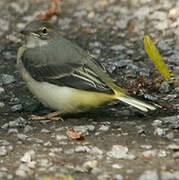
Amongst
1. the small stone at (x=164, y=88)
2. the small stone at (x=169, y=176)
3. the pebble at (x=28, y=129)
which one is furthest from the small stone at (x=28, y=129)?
the small stone at (x=164, y=88)

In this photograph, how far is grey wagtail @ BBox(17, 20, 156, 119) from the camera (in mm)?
6861

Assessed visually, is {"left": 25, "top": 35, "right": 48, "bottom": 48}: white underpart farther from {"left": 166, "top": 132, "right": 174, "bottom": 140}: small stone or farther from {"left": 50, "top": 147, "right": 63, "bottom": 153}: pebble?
{"left": 166, "top": 132, "right": 174, "bottom": 140}: small stone

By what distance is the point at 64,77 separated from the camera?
7.02 m

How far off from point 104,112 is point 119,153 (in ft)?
5.18

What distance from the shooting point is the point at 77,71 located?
705 centimetres

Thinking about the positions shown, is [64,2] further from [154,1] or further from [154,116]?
[154,116]

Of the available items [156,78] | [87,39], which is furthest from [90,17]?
[156,78]

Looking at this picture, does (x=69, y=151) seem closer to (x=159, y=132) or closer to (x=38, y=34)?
(x=159, y=132)

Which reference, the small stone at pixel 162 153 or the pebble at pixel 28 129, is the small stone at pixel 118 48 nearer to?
the pebble at pixel 28 129

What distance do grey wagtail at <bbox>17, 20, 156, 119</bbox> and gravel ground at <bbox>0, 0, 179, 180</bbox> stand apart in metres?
0.33

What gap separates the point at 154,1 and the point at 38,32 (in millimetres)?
4365

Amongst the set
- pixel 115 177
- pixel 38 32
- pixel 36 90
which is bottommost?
pixel 115 177

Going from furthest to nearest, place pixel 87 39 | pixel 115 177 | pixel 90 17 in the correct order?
pixel 90 17 → pixel 87 39 → pixel 115 177

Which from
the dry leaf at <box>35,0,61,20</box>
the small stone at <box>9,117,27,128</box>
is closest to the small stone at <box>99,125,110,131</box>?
the small stone at <box>9,117,27,128</box>
